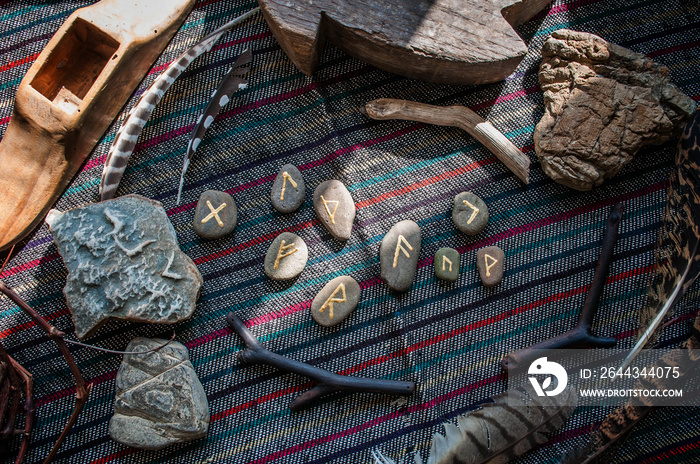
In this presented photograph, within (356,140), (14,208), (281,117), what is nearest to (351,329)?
(356,140)

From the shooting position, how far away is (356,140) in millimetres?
1998

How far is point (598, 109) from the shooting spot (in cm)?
190

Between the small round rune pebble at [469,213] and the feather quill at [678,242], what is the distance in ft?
2.08

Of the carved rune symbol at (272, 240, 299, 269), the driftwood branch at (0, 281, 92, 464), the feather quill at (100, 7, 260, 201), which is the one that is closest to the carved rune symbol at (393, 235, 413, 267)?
the carved rune symbol at (272, 240, 299, 269)

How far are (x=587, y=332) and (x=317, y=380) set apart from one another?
956 millimetres

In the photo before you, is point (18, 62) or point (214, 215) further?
point (18, 62)

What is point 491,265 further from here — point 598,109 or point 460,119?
point 598,109

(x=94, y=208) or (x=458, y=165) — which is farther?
(x=458, y=165)

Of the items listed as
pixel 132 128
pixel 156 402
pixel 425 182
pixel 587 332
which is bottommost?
pixel 587 332

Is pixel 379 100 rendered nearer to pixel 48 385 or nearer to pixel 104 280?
pixel 104 280

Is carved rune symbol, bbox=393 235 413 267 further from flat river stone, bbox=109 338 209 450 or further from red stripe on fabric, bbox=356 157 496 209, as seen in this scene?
flat river stone, bbox=109 338 209 450

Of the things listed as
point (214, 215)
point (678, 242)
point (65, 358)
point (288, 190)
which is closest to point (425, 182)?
point (288, 190)

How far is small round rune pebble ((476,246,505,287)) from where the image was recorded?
1904 millimetres

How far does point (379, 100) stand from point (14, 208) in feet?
4.35
